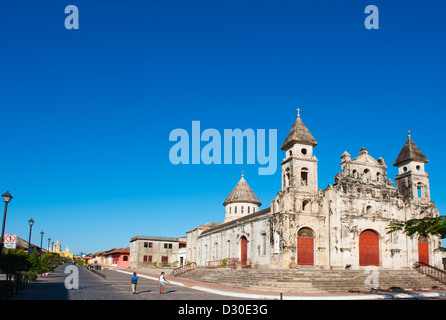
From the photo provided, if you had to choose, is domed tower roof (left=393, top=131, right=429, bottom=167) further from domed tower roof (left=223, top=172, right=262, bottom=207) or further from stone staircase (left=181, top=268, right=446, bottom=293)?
domed tower roof (left=223, top=172, right=262, bottom=207)

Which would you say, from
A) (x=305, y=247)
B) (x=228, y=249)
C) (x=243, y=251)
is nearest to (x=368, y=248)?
(x=305, y=247)

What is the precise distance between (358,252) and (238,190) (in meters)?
26.5

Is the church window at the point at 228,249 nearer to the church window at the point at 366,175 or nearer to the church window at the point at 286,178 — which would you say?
the church window at the point at 286,178

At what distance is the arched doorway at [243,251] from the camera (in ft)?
145

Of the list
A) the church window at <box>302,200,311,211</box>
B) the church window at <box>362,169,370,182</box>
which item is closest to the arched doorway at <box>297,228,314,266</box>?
the church window at <box>302,200,311,211</box>

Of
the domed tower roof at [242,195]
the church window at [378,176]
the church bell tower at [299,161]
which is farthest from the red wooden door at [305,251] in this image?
the domed tower roof at [242,195]

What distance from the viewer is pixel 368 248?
38.7 metres

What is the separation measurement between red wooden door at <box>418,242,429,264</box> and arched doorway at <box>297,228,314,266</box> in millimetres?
12419

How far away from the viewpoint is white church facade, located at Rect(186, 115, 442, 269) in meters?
36.9

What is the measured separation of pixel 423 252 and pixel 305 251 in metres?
13.9

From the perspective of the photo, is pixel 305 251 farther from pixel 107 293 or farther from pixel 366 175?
pixel 107 293

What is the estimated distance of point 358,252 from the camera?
3778 centimetres
